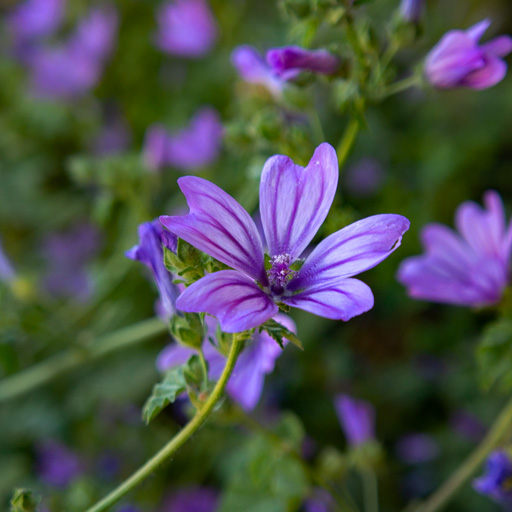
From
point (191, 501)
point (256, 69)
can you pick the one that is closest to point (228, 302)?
point (256, 69)

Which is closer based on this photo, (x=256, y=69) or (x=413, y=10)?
(x=413, y=10)

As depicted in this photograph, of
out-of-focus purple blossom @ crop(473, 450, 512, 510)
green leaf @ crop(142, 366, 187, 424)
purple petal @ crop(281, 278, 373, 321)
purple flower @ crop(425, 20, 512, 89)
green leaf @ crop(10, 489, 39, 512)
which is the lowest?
out-of-focus purple blossom @ crop(473, 450, 512, 510)

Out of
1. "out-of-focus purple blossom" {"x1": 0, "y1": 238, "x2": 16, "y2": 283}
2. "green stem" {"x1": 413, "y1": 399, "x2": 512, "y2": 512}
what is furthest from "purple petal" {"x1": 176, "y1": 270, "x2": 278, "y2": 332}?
"out-of-focus purple blossom" {"x1": 0, "y1": 238, "x2": 16, "y2": 283}

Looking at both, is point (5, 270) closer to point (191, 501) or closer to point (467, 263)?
point (191, 501)

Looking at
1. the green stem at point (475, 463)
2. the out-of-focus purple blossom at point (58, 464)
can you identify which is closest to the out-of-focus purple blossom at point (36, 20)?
the out-of-focus purple blossom at point (58, 464)

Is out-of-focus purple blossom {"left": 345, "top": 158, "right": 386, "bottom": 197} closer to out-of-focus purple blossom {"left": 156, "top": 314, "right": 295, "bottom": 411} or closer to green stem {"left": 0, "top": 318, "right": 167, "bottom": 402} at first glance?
green stem {"left": 0, "top": 318, "right": 167, "bottom": 402}

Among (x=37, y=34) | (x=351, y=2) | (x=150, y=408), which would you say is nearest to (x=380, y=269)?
(x=351, y=2)

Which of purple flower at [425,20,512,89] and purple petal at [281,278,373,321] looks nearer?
purple petal at [281,278,373,321]
